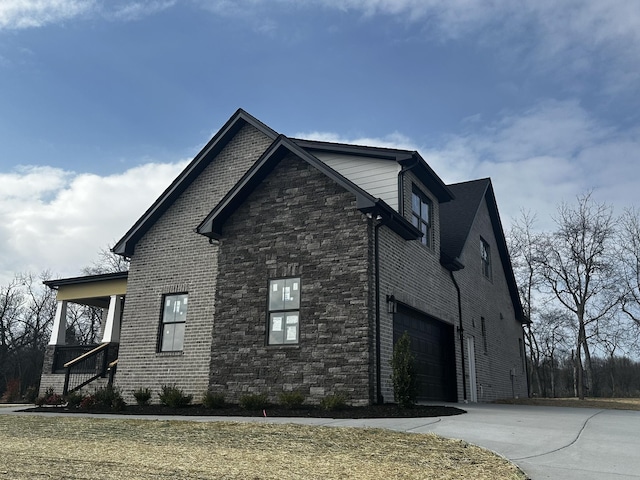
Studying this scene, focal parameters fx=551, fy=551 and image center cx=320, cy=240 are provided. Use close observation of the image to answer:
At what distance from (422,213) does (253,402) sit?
7189 mm

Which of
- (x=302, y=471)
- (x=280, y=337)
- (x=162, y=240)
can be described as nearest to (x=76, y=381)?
(x=162, y=240)

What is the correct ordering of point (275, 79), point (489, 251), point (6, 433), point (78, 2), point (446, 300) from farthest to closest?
1. point (489, 251)
2. point (446, 300)
3. point (275, 79)
4. point (78, 2)
5. point (6, 433)

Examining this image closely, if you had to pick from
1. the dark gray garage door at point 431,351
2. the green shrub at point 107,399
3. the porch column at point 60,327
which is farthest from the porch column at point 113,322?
the dark gray garage door at point 431,351

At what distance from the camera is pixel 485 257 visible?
21469 mm

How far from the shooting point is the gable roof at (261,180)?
41.6 ft

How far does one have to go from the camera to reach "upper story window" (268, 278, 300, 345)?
1245cm

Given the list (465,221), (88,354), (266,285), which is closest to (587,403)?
(465,221)

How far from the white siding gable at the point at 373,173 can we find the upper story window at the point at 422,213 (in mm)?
1224

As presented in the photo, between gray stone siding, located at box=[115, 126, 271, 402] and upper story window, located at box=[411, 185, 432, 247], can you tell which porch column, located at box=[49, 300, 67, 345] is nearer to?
gray stone siding, located at box=[115, 126, 271, 402]

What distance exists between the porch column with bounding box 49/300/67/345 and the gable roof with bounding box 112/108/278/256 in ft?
15.6

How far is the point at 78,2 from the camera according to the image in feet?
44.8

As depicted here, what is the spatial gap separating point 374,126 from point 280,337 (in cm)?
639

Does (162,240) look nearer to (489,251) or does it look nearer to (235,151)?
(235,151)

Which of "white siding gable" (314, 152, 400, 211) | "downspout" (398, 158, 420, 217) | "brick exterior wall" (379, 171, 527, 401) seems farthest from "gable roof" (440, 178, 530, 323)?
"white siding gable" (314, 152, 400, 211)
